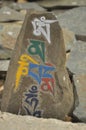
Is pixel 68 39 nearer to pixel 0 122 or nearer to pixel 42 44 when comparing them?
pixel 42 44

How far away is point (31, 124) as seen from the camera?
3479 millimetres

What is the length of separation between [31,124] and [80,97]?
68 cm

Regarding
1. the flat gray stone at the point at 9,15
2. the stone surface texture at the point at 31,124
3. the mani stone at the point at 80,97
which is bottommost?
the flat gray stone at the point at 9,15

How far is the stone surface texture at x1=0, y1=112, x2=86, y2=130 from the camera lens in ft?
11.3

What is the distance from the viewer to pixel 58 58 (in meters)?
3.69

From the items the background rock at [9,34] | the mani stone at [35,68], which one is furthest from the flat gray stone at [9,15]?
the mani stone at [35,68]

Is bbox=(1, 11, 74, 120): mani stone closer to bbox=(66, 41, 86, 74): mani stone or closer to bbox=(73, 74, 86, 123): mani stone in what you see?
bbox=(73, 74, 86, 123): mani stone

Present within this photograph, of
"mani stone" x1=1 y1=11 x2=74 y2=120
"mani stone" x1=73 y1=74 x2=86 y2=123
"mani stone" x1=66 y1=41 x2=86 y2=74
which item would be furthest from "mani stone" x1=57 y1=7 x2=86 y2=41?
"mani stone" x1=1 y1=11 x2=74 y2=120

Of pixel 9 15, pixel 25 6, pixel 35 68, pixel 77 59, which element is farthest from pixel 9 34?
pixel 35 68

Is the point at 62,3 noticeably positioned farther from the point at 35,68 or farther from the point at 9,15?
the point at 35,68

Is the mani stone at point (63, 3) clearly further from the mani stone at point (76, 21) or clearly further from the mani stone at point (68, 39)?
the mani stone at point (68, 39)

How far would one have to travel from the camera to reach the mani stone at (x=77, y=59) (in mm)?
4536

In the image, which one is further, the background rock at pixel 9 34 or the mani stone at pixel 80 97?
the background rock at pixel 9 34

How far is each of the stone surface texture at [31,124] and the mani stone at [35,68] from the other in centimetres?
13
